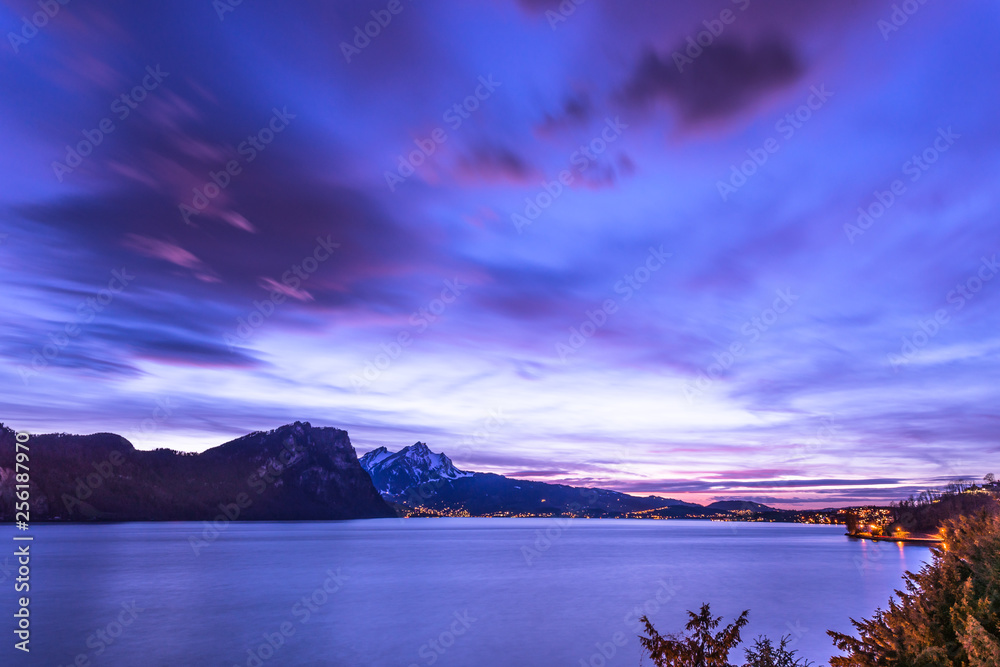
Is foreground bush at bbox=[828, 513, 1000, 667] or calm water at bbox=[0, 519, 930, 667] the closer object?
foreground bush at bbox=[828, 513, 1000, 667]

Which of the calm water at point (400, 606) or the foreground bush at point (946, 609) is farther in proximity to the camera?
the calm water at point (400, 606)

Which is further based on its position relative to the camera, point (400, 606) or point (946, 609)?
point (400, 606)

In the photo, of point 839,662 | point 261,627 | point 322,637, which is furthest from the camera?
point 261,627

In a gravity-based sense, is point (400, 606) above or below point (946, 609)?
below

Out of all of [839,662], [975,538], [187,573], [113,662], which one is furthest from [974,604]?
[187,573]

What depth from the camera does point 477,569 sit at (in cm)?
9712

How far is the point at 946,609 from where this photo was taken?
11297 millimetres

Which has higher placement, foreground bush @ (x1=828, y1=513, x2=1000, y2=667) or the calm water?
foreground bush @ (x1=828, y1=513, x2=1000, y2=667)

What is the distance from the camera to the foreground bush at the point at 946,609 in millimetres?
10352

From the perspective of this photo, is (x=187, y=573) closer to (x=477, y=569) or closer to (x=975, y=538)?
(x=477, y=569)

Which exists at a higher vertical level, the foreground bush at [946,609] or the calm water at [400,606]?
the foreground bush at [946,609]

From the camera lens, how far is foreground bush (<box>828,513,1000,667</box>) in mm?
10352

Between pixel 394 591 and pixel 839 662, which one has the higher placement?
pixel 839 662

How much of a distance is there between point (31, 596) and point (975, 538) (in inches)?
3002
